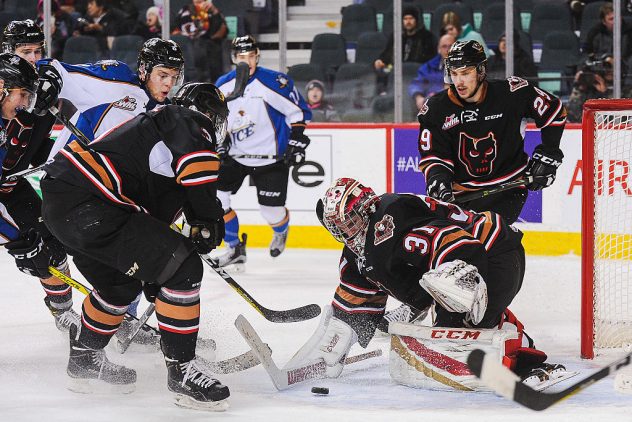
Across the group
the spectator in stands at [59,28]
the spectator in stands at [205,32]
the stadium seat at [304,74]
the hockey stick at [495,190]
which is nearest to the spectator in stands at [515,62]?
the stadium seat at [304,74]

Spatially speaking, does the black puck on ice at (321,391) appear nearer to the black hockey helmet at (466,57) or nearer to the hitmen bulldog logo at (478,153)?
the hitmen bulldog logo at (478,153)

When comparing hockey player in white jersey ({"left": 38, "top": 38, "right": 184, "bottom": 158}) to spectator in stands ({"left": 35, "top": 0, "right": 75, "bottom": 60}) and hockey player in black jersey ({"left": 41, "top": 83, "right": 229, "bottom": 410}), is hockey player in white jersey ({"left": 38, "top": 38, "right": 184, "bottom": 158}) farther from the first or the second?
spectator in stands ({"left": 35, "top": 0, "right": 75, "bottom": 60})

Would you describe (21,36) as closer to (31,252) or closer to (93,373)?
(31,252)

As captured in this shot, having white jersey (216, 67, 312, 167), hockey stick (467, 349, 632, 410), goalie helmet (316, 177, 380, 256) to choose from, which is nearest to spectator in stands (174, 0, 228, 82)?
white jersey (216, 67, 312, 167)

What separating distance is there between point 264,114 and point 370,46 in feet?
3.57

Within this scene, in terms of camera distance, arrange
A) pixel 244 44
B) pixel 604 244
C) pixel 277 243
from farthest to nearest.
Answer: pixel 277 243, pixel 244 44, pixel 604 244

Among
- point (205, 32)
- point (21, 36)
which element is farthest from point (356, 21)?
point (21, 36)

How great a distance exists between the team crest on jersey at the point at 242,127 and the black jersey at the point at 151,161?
9.40 feet

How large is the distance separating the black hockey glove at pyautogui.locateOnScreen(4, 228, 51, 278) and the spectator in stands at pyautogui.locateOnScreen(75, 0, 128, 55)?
11.6 feet

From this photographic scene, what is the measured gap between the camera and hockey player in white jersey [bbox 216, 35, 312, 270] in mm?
5848

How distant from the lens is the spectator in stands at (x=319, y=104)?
6.68 m

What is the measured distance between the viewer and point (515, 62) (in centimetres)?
636

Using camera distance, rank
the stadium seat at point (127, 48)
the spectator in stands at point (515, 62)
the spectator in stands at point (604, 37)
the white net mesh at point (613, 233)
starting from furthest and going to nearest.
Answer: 1. the stadium seat at point (127, 48)
2. the spectator in stands at point (515, 62)
3. the spectator in stands at point (604, 37)
4. the white net mesh at point (613, 233)

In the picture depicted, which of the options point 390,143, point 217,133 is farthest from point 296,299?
point 217,133
